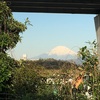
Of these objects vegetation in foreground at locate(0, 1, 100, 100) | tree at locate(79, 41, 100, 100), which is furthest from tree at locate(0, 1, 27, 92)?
tree at locate(79, 41, 100, 100)

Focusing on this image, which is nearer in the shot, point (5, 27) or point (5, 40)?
point (5, 40)

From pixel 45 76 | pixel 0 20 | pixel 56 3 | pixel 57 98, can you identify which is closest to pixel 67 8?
pixel 56 3

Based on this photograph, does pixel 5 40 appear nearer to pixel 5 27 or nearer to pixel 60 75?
pixel 5 27

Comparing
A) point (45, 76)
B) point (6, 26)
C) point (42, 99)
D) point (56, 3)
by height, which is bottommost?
point (42, 99)

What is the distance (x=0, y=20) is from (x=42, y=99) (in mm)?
2980

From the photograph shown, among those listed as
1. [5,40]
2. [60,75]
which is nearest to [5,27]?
[5,40]

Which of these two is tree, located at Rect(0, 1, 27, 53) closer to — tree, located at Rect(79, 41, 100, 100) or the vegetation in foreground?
the vegetation in foreground

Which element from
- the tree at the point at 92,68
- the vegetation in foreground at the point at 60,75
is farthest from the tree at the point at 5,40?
the tree at the point at 92,68

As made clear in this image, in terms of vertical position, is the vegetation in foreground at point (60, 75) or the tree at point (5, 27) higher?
the tree at point (5, 27)

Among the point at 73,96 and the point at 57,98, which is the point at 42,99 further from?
the point at 73,96

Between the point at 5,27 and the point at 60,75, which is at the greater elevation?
the point at 5,27

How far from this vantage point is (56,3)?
67.2 feet

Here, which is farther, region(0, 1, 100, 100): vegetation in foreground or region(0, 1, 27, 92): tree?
region(0, 1, 100, 100): vegetation in foreground

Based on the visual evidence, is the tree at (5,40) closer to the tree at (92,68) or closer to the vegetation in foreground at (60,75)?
the vegetation in foreground at (60,75)
